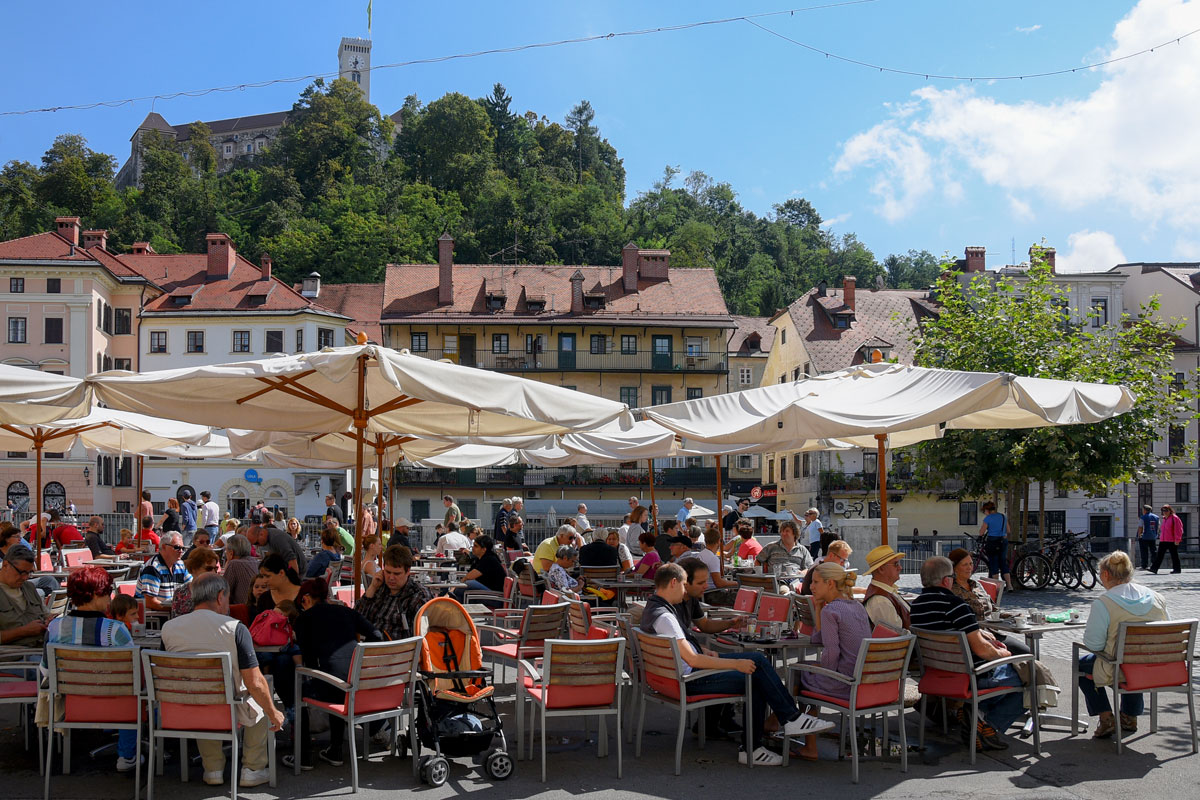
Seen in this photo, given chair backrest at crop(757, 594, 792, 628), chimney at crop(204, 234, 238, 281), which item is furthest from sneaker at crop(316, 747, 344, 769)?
chimney at crop(204, 234, 238, 281)

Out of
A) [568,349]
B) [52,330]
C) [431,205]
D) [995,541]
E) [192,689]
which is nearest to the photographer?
[192,689]

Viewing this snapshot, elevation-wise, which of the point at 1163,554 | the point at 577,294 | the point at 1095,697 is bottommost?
the point at 1163,554

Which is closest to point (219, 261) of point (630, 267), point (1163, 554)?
point (630, 267)

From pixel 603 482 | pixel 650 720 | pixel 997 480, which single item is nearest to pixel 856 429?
pixel 650 720

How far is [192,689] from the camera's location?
681cm

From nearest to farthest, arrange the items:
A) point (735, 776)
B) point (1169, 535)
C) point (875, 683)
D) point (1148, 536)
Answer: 1. point (735, 776)
2. point (875, 683)
3. point (1169, 535)
4. point (1148, 536)

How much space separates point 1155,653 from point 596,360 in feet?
160

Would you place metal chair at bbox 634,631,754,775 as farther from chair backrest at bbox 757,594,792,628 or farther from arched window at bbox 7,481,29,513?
arched window at bbox 7,481,29,513

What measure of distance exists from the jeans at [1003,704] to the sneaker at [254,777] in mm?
5043

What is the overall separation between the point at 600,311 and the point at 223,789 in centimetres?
5066

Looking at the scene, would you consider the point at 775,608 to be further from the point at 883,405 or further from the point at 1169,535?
the point at 1169,535

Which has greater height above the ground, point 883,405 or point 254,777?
point 883,405

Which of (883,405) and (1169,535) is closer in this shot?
(883,405)

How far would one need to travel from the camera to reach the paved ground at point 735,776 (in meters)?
7.19
